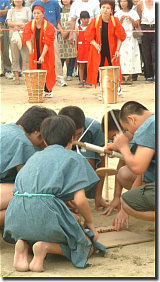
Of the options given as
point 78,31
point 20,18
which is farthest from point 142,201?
point 20,18

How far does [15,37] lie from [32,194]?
337 inches

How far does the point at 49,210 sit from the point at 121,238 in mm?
840

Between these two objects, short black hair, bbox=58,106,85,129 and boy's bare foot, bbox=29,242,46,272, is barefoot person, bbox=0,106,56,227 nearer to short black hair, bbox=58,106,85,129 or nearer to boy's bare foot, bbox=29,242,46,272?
short black hair, bbox=58,106,85,129

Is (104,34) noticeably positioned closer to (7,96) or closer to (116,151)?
(7,96)

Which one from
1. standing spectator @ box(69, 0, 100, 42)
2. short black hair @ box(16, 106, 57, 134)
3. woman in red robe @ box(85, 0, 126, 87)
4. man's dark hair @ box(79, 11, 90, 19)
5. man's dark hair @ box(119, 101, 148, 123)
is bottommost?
short black hair @ box(16, 106, 57, 134)

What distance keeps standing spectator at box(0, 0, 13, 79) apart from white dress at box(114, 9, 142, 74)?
2.46m

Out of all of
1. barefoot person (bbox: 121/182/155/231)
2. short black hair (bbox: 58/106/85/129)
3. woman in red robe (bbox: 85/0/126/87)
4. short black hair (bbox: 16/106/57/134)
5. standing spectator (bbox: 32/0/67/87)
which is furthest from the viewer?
standing spectator (bbox: 32/0/67/87)

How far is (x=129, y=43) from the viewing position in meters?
11.3

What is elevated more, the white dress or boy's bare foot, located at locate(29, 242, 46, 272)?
the white dress

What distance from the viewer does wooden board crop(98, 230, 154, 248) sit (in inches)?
148

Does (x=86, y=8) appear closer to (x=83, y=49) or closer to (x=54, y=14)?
(x=54, y=14)

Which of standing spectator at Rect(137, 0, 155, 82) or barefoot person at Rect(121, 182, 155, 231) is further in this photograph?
standing spectator at Rect(137, 0, 155, 82)

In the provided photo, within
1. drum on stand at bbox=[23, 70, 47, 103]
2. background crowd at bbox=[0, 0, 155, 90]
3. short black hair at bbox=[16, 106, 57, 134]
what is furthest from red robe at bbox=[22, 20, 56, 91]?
short black hair at bbox=[16, 106, 57, 134]

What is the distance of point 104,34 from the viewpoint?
972 centimetres
